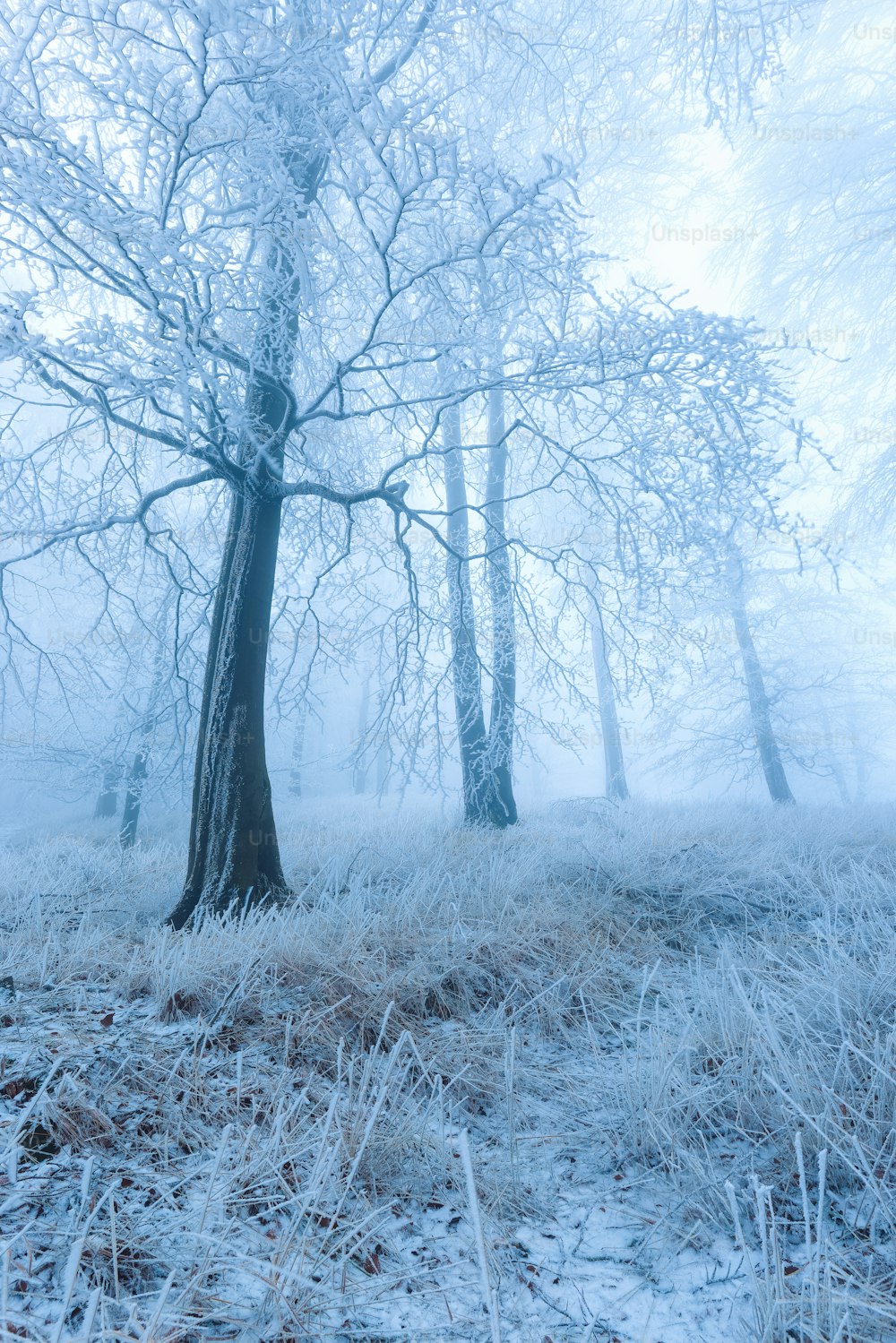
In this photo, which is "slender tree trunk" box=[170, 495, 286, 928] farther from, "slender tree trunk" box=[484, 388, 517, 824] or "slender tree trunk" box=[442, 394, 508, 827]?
"slender tree trunk" box=[442, 394, 508, 827]

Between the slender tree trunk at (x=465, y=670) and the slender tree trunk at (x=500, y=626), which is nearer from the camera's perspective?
the slender tree trunk at (x=500, y=626)

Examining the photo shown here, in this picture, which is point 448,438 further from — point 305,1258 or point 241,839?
point 305,1258

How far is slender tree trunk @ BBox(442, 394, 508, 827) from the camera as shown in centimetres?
634

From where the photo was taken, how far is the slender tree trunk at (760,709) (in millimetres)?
11820

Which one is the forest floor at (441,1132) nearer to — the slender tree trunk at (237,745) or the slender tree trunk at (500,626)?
the slender tree trunk at (237,745)

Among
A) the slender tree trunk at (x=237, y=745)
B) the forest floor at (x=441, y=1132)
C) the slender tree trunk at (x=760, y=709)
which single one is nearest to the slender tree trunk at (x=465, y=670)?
the slender tree trunk at (x=237, y=745)

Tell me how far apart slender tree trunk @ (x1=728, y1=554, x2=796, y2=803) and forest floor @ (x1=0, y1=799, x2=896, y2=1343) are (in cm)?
869

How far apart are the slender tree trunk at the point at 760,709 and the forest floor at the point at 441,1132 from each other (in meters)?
8.69

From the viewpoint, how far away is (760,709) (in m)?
11.9

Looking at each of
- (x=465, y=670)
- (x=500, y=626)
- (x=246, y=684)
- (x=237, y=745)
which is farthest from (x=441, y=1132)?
(x=500, y=626)

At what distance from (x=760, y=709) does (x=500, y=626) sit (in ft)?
23.7

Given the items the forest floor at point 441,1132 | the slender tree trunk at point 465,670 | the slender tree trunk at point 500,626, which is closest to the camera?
the forest floor at point 441,1132

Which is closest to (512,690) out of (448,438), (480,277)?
(448,438)

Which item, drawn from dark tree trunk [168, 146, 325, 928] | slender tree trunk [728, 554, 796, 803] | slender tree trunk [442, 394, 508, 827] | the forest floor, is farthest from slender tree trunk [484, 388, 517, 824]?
slender tree trunk [728, 554, 796, 803]
